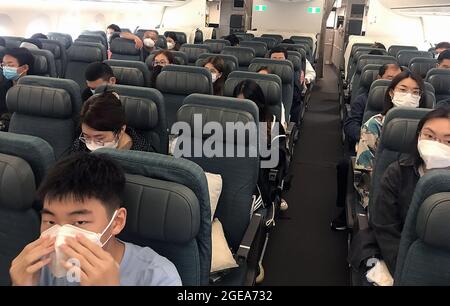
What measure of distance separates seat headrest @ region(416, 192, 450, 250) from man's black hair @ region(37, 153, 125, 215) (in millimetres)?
1051

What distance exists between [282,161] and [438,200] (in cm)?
198

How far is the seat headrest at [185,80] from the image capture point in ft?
12.2

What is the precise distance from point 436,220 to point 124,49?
6943 mm

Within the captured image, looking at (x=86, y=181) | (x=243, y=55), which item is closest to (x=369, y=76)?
(x=243, y=55)

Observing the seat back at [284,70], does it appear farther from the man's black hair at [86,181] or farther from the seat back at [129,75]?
the man's black hair at [86,181]

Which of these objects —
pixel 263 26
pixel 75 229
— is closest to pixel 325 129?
pixel 75 229

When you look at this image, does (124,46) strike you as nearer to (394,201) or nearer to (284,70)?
(284,70)

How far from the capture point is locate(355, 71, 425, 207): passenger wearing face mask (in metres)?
3.07

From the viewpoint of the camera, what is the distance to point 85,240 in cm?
118

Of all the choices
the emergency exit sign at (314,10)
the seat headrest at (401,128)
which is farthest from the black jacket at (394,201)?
the emergency exit sign at (314,10)

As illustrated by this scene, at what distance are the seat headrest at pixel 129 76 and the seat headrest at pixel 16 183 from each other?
8.33 feet

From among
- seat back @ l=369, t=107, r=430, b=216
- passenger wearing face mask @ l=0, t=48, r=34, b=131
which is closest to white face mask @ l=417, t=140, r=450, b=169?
seat back @ l=369, t=107, r=430, b=216

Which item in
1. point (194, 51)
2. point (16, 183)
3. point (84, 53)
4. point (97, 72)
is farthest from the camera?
point (194, 51)

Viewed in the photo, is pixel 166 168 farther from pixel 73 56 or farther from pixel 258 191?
pixel 73 56
